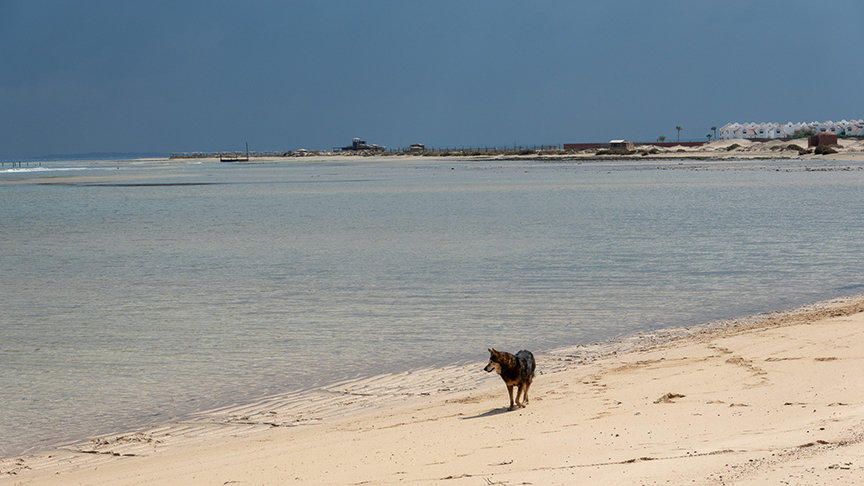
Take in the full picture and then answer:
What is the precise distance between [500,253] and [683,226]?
8571 millimetres

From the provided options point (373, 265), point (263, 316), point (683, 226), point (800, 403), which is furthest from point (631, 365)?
point (683, 226)

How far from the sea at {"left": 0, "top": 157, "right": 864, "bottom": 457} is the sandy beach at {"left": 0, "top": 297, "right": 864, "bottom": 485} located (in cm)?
91

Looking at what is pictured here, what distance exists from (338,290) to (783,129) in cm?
13749

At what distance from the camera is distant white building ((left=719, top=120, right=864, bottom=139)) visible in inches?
5453

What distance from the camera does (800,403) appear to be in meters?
7.03

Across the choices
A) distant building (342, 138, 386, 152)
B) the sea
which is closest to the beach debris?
the sea

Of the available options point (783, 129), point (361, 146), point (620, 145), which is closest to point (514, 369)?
point (620, 145)

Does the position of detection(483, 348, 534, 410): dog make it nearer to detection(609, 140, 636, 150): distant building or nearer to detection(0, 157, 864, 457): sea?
detection(0, 157, 864, 457): sea

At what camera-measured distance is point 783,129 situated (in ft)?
458

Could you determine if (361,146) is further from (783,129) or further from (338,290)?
(338,290)

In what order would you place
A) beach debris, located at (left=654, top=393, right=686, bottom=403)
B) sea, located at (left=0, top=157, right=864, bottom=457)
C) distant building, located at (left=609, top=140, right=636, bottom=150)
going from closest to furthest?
beach debris, located at (left=654, top=393, right=686, bottom=403)
sea, located at (left=0, top=157, right=864, bottom=457)
distant building, located at (left=609, top=140, right=636, bottom=150)

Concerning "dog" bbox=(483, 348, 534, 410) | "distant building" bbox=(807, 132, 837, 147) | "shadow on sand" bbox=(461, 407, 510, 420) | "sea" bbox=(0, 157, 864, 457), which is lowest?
"sea" bbox=(0, 157, 864, 457)

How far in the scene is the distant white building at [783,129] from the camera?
13850 cm

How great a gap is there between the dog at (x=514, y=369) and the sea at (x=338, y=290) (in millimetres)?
2673
